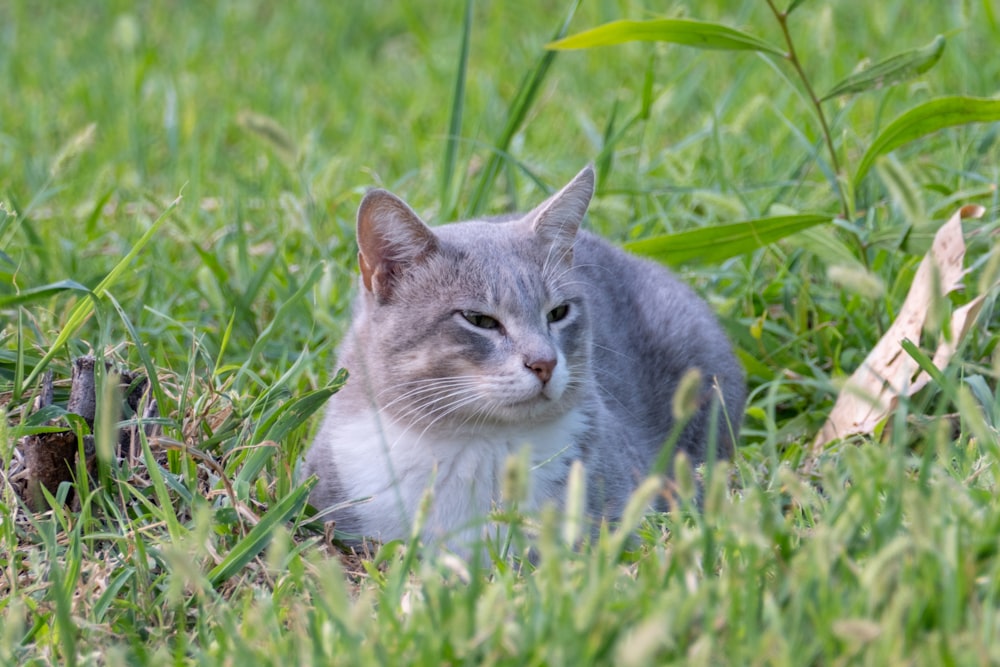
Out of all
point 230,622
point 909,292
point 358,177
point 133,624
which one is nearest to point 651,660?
point 230,622

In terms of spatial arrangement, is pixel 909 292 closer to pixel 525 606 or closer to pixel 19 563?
pixel 525 606

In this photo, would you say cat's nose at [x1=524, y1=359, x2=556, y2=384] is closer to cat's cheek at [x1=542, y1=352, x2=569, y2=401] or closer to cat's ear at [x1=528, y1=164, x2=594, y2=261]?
cat's cheek at [x1=542, y1=352, x2=569, y2=401]

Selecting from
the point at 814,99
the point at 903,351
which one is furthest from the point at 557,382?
the point at 814,99

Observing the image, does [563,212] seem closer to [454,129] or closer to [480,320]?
[480,320]

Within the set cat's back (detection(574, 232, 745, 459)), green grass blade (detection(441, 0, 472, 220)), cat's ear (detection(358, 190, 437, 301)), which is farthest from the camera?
green grass blade (detection(441, 0, 472, 220))

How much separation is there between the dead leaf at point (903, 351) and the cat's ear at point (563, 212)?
0.93 meters

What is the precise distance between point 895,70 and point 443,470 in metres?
1.94

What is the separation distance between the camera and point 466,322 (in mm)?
3217

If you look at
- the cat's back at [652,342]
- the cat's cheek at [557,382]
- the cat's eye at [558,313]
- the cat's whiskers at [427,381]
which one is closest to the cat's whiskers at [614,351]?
the cat's back at [652,342]

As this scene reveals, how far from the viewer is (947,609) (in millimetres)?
1990

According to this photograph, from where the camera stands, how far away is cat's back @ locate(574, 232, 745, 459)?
13.0 feet

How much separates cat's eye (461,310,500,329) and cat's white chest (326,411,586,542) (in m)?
0.27

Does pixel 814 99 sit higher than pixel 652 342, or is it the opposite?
pixel 814 99

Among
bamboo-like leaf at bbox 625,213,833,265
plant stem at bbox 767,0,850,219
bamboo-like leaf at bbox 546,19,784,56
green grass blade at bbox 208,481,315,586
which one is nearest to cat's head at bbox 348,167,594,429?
green grass blade at bbox 208,481,315,586
